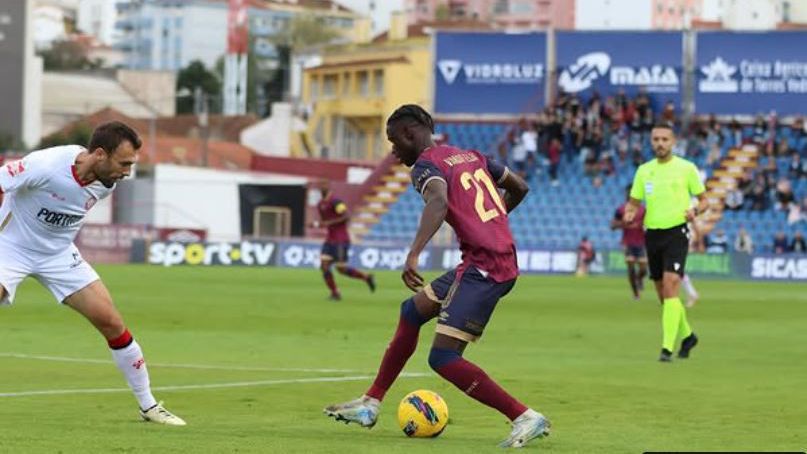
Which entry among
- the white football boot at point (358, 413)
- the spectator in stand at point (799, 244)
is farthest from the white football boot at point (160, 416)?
the spectator in stand at point (799, 244)

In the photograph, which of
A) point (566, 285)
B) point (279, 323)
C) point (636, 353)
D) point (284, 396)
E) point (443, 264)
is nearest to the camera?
point (284, 396)

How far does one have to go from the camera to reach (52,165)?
12172 millimetres

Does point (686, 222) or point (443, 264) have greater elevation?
point (686, 222)

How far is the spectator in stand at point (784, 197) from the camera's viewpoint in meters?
57.3

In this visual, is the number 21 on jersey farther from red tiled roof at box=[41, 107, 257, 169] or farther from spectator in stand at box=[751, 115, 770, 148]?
red tiled roof at box=[41, 107, 257, 169]

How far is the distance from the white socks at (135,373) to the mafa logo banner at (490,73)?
53.5 metres

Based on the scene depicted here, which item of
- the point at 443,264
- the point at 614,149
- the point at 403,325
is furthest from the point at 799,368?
the point at 614,149

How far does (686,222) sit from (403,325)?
26.5 ft

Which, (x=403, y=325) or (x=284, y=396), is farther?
(x=284, y=396)

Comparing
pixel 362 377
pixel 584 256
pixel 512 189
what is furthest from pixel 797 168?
pixel 512 189

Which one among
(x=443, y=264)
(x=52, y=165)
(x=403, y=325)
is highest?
(x=52, y=165)

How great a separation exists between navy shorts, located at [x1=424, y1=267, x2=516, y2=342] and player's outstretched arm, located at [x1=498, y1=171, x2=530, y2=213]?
0.85 m

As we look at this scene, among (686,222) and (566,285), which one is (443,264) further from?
(686,222)

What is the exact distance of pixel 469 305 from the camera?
11.4 meters
